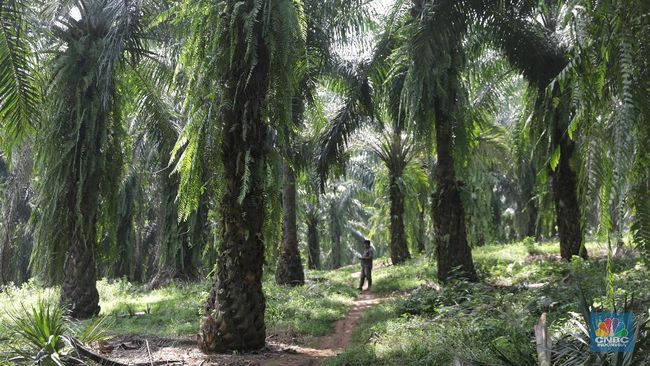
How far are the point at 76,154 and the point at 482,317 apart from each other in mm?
7814

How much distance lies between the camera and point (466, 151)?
1148 centimetres

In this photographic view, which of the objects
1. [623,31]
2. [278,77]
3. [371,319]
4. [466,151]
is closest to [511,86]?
[466,151]

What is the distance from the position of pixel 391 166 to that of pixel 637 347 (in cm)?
1492

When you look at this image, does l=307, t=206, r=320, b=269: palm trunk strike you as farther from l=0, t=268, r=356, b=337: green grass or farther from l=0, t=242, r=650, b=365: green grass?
l=0, t=268, r=356, b=337: green grass

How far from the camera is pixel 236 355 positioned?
21.9 feet

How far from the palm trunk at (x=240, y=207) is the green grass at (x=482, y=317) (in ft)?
4.51

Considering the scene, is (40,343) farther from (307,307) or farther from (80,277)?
(307,307)

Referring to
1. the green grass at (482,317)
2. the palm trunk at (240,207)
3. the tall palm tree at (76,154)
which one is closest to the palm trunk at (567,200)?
the green grass at (482,317)

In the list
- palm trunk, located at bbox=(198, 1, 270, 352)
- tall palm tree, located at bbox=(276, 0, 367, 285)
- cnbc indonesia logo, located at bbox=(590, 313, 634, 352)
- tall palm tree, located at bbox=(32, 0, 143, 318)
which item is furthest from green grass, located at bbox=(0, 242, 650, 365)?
tall palm tree, located at bbox=(276, 0, 367, 285)

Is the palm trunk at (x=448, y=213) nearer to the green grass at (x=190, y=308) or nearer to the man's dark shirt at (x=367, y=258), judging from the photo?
the green grass at (x=190, y=308)

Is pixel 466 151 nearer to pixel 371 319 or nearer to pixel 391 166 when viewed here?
pixel 371 319

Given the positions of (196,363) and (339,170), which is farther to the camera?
(339,170)

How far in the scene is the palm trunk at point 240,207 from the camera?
6.88 meters

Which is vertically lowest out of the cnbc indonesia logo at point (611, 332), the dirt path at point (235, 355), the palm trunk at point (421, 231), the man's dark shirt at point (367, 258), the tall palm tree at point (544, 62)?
the dirt path at point (235, 355)
